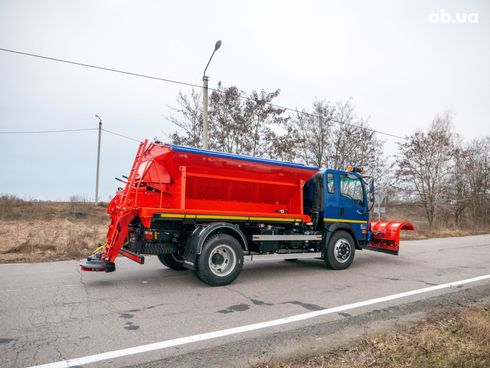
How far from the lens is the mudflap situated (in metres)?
9.38

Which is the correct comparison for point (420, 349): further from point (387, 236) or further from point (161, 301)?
point (387, 236)

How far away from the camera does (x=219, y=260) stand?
6629 millimetres

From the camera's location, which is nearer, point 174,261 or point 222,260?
point 222,260

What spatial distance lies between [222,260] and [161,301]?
1.52m

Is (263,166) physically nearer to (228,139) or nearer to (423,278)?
(423,278)

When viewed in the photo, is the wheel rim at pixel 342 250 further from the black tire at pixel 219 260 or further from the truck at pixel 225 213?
the black tire at pixel 219 260

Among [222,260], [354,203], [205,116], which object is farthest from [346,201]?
[205,116]

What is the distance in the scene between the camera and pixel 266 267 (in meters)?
8.55

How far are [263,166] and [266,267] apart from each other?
2.54 metres

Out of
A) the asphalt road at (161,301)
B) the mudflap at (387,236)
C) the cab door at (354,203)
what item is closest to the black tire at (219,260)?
the asphalt road at (161,301)

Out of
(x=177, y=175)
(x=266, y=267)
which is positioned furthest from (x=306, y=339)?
(x=266, y=267)

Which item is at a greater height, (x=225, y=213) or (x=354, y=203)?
(x=354, y=203)

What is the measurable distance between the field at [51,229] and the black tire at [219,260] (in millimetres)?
4853

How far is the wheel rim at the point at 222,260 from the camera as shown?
6.52 meters
